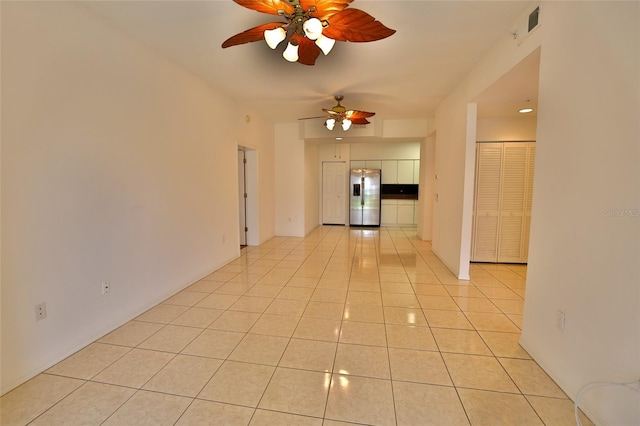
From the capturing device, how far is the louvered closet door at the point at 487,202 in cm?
426

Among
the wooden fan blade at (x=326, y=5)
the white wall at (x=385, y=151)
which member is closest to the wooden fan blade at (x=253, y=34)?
the wooden fan blade at (x=326, y=5)

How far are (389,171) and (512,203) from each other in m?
4.33

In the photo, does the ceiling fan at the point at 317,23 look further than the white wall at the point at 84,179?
No

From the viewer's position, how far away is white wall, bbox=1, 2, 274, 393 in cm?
179

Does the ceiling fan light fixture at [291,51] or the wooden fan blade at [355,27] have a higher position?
the wooden fan blade at [355,27]

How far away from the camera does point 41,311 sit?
1933 mm

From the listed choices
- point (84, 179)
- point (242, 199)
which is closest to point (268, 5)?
point (84, 179)

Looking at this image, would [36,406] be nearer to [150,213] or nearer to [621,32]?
[150,213]

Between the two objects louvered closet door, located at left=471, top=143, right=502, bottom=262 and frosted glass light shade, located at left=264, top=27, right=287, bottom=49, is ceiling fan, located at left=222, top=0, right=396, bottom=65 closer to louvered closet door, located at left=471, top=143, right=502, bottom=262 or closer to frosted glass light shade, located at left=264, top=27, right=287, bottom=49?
frosted glass light shade, located at left=264, top=27, right=287, bottom=49

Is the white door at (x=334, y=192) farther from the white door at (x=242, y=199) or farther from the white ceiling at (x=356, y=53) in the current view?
the white ceiling at (x=356, y=53)

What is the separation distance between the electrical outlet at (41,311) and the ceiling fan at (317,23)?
225 cm

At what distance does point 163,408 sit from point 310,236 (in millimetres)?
5320

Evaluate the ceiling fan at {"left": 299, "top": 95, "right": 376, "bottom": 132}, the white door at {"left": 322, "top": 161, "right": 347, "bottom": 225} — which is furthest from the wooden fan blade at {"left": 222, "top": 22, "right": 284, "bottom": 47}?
the white door at {"left": 322, "top": 161, "right": 347, "bottom": 225}

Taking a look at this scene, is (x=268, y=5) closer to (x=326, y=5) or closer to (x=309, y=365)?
(x=326, y=5)
